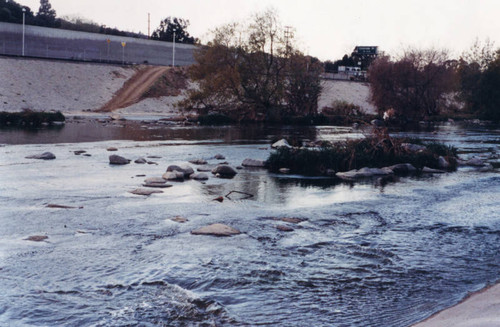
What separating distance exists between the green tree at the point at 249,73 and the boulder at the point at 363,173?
30939 millimetres

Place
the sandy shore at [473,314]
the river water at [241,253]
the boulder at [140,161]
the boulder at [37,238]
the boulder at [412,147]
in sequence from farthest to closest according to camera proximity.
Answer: the boulder at [412,147], the boulder at [140,161], the boulder at [37,238], the river water at [241,253], the sandy shore at [473,314]

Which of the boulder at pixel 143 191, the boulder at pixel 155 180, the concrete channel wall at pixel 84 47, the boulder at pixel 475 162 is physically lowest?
the boulder at pixel 143 191

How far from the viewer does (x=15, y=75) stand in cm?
5953

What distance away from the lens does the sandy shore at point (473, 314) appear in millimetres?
5061

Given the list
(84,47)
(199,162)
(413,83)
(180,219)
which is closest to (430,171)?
(199,162)

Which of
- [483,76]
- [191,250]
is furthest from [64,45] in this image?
[191,250]

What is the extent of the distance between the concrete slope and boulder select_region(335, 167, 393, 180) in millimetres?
44220

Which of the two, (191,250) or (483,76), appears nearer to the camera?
(191,250)

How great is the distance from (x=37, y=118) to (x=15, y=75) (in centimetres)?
2577

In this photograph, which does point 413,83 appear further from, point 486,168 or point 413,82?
point 486,168

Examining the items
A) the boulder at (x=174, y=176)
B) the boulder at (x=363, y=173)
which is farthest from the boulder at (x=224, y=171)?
the boulder at (x=363, y=173)

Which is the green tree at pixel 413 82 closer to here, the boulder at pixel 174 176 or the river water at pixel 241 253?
the river water at pixel 241 253

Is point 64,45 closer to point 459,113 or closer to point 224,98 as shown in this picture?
point 224,98

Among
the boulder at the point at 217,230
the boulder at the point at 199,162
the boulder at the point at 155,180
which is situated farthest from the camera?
the boulder at the point at 199,162
